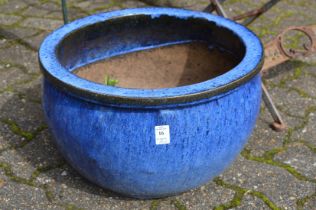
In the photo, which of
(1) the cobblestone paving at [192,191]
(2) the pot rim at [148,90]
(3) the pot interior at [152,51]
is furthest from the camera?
(3) the pot interior at [152,51]

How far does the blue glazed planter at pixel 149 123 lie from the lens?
1.97m

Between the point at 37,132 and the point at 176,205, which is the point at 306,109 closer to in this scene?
the point at 176,205

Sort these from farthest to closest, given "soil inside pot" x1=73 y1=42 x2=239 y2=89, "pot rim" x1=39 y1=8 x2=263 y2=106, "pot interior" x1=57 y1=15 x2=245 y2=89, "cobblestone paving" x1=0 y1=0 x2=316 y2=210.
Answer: "soil inside pot" x1=73 y1=42 x2=239 y2=89 → "pot interior" x1=57 y1=15 x2=245 y2=89 → "cobblestone paving" x1=0 y1=0 x2=316 y2=210 → "pot rim" x1=39 y1=8 x2=263 y2=106

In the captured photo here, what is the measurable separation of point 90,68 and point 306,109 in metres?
1.28

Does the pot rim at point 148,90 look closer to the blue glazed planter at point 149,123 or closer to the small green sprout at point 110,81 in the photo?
the blue glazed planter at point 149,123

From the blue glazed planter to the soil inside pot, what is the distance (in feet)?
0.91

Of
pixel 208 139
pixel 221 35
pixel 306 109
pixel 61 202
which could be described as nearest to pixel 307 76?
pixel 306 109

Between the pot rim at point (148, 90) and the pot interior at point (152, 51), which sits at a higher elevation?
the pot rim at point (148, 90)

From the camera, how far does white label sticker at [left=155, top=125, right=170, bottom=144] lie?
1.99 metres

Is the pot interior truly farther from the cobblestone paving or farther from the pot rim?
the cobblestone paving

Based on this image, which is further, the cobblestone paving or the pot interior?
the pot interior

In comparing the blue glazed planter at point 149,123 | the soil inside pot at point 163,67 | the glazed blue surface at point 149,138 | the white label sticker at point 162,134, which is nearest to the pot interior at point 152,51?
the soil inside pot at point 163,67

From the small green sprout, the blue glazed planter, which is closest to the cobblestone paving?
the blue glazed planter

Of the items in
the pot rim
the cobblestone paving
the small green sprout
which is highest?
the pot rim
